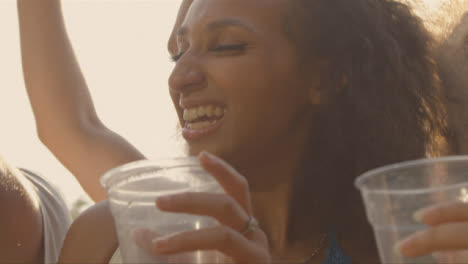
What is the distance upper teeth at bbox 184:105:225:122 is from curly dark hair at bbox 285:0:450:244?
0.50 m

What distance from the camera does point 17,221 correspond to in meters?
2.33

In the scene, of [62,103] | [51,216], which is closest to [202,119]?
[51,216]

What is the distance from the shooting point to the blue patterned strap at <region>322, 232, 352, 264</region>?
7.69 ft

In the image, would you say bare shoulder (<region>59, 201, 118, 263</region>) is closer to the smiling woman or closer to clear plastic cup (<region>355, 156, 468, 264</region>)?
the smiling woman

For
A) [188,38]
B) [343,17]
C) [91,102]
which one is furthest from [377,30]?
[91,102]

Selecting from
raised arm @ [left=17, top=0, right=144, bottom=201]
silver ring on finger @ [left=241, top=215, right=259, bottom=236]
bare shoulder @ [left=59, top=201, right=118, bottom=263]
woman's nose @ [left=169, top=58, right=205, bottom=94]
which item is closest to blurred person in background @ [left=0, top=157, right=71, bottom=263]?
bare shoulder @ [left=59, top=201, right=118, bottom=263]

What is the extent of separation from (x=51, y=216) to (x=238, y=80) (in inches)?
50.9

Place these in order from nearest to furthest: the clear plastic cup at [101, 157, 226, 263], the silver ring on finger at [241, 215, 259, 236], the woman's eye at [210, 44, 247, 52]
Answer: the clear plastic cup at [101, 157, 226, 263] < the silver ring on finger at [241, 215, 259, 236] < the woman's eye at [210, 44, 247, 52]

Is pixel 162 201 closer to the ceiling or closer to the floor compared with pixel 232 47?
closer to the floor

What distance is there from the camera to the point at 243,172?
2.18 metres

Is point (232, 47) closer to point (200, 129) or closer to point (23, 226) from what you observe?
point (200, 129)

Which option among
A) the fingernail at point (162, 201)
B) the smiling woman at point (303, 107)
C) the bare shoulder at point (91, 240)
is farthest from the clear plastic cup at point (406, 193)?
the bare shoulder at point (91, 240)

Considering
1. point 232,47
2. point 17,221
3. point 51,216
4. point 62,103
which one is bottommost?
point 51,216

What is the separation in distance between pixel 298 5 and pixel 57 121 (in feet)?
6.27
